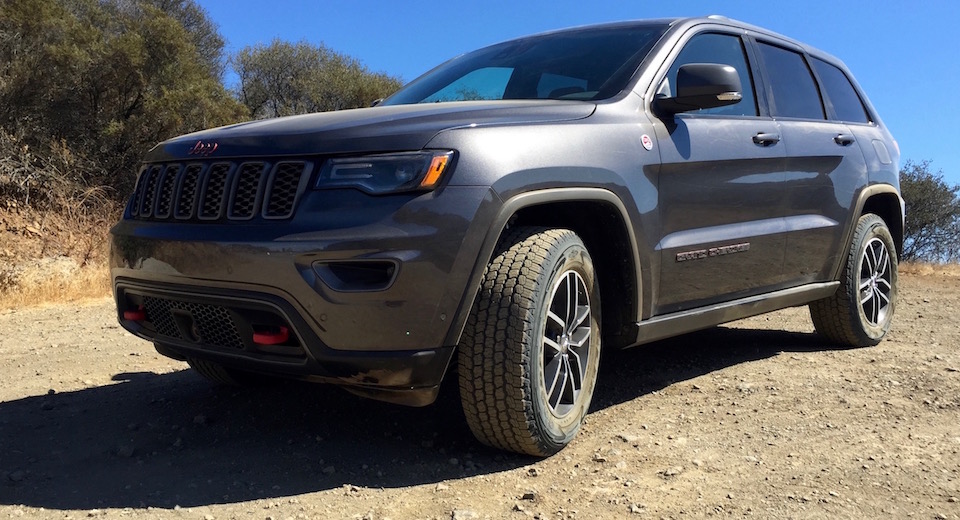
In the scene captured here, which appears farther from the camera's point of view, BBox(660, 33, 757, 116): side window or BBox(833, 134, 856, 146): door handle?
BBox(833, 134, 856, 146): door handle

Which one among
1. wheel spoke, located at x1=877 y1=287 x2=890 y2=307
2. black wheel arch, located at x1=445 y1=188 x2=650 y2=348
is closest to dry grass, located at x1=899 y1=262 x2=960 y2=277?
wheel spoke, located at x1=877 y1=287 x2=890 y2=307

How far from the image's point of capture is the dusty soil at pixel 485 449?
263cm

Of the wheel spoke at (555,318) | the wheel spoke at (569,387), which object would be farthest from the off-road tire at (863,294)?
the wheel spoke at (555,318)

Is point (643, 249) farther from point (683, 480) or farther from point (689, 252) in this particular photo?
point (683, 480)

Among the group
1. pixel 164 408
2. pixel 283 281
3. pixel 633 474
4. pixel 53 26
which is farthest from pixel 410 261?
pixel 53 26

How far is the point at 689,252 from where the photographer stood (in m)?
3.59

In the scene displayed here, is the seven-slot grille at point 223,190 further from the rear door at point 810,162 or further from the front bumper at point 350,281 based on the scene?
the rear door at point 810,162

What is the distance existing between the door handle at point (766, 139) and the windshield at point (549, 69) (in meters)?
0.73

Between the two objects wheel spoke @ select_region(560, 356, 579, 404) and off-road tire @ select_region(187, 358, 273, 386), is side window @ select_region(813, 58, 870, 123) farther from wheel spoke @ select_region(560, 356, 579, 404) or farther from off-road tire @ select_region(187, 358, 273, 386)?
off-road tire @ select_region(187, 358, 273, 386)

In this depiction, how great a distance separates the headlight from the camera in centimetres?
262

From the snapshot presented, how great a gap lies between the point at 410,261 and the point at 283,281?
43cm

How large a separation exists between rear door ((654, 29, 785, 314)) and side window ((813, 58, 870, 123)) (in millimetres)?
1053

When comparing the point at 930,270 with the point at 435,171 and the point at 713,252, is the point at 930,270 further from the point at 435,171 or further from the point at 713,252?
the point at 435,171

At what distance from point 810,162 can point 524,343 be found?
250 centimetres
